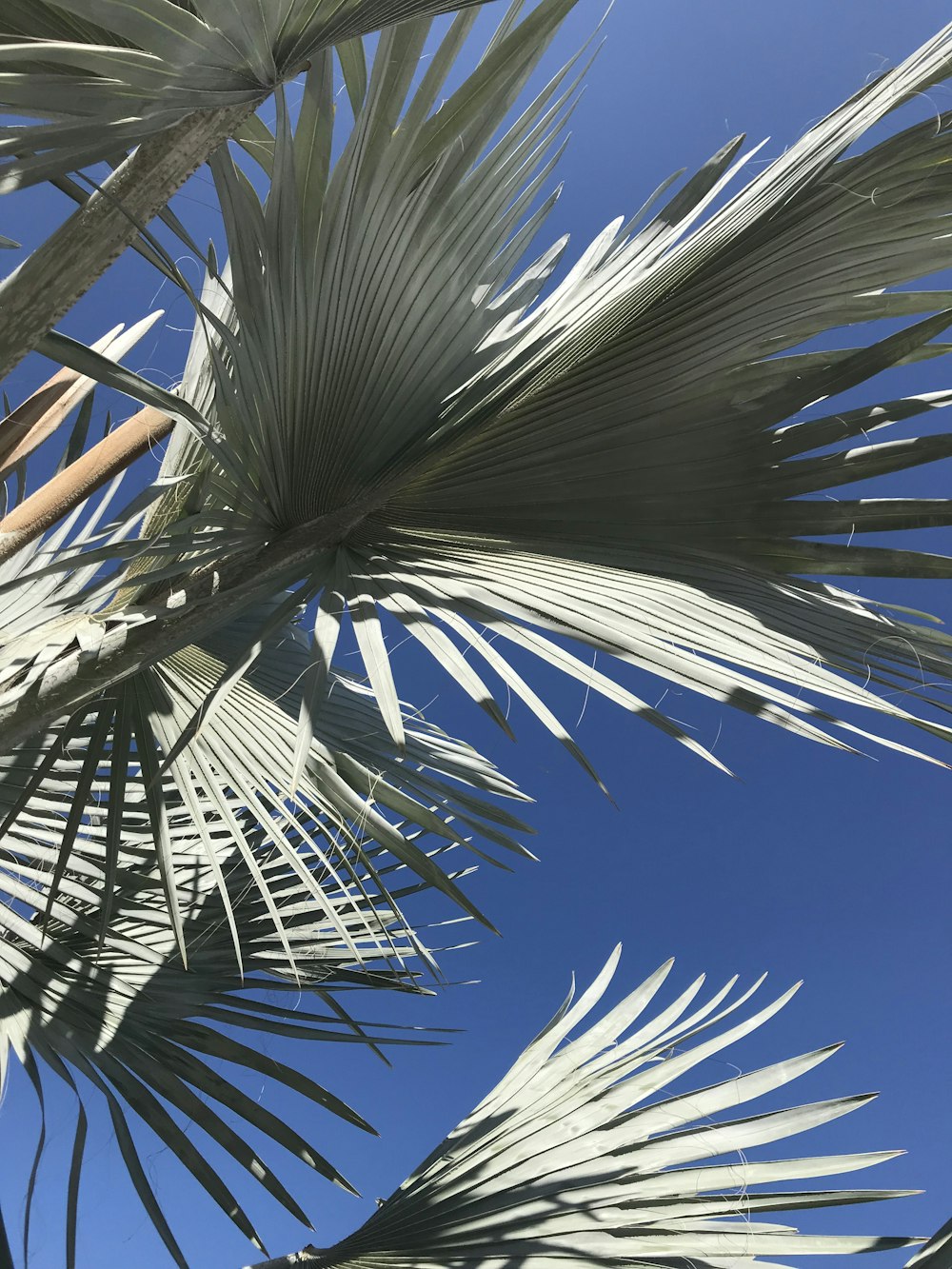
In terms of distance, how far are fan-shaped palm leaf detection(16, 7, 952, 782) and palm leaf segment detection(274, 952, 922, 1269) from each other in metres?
0.75

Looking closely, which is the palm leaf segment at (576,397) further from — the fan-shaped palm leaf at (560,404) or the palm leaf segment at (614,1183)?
the palm leaf segment at (614,1183)

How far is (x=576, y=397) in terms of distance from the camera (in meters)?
0.95

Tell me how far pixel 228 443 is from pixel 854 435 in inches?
26.5

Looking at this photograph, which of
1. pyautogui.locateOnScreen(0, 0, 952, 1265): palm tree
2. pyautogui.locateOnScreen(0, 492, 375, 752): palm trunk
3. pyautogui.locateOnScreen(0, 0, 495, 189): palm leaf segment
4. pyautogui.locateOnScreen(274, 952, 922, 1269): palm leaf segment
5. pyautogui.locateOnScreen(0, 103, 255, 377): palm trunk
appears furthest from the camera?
pyautogui.locateOnScreen(274, 952, 922, 1269): palm leaf segment

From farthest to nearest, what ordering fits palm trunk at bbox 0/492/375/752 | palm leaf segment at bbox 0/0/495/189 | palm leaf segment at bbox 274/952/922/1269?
palm leaf segment at bbox 274/952/922/1269, palm trunk at bbox 0/492/375/752, palm leaf segment at bbox 0/0/495/189

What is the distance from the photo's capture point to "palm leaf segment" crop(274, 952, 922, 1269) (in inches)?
44.8

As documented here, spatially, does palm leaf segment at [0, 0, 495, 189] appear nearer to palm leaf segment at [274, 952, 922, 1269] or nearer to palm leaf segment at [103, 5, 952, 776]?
palm leaf segment at [103, 5, 952, 776]

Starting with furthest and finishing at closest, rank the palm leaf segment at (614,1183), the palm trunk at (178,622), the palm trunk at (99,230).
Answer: the palm leaf segment at (614,1183) → the palm trunk at (178,622) → the palm trunk at (99,230)

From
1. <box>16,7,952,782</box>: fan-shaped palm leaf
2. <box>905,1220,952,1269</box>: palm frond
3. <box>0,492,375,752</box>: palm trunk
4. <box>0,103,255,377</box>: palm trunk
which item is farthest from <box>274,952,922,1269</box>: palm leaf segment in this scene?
<box>0,103,255,377</box>: palm trunk

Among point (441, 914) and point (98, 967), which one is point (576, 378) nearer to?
point (98, 967)

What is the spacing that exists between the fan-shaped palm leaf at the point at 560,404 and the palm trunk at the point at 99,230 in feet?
0.42

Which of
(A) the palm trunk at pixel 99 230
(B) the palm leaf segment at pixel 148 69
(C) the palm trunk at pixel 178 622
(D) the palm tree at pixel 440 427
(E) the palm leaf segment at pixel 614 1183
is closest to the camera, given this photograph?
(B) the palm leaf segment at pixel 148 69

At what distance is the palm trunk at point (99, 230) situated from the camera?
0.63m

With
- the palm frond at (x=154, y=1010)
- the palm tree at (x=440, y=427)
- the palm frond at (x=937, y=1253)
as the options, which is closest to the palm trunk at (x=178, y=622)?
the palm tree at (x=440, y=427)
